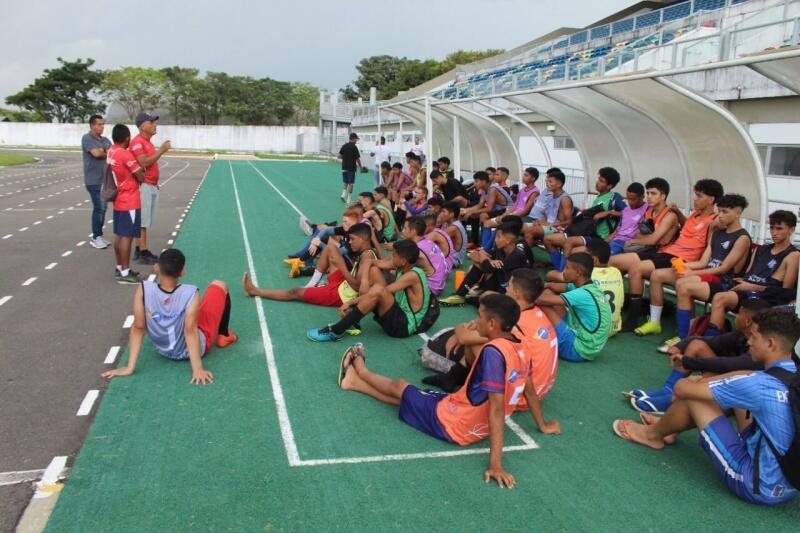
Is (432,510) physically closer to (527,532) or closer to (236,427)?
(527,532)

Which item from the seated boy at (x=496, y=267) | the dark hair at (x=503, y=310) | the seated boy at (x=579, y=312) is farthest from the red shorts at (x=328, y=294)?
the dark hair at (x=503, y=310)

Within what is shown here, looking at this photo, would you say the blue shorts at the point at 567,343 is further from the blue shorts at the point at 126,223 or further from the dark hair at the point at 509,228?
the blue shorts at the point at 126,223

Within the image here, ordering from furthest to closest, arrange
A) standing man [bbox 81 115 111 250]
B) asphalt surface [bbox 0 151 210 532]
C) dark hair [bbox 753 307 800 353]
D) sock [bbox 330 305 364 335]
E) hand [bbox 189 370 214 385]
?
standing man [bbox 81 115 111 250], sock [bbox 330 305 364 335], hand [bbox 189 370 214 385], asphalt surface [bbox 0 151 210 532], dark hair [bbox 753 307 800 353]

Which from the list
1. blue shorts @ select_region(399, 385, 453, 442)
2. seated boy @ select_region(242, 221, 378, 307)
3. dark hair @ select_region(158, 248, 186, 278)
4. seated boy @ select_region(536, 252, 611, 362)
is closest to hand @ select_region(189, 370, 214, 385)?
dark hair @ select_region(158, 248, 186, 278)

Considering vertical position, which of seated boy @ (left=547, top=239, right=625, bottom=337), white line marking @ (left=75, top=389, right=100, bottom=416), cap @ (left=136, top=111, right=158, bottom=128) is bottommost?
white line marking @ (left=75, top=389, right=100, bottom=416)

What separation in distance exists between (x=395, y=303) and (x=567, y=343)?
5.70 ft

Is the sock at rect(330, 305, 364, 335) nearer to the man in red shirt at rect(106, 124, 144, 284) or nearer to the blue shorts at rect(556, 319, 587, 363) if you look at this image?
the blue shorts at rect(556, 319, 587, 363)

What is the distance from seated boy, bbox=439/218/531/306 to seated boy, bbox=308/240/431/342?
144cm

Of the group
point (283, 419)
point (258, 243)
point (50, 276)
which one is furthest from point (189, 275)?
point (283, 419)

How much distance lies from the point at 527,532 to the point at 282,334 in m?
3.83

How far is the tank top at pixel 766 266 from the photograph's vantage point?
228 inches

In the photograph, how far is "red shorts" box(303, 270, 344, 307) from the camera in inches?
297

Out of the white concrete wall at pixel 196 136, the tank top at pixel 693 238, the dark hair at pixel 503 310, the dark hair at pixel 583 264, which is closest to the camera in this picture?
the dark hair at pixel 503 310

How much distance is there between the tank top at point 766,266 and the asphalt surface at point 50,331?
5.89 meters
